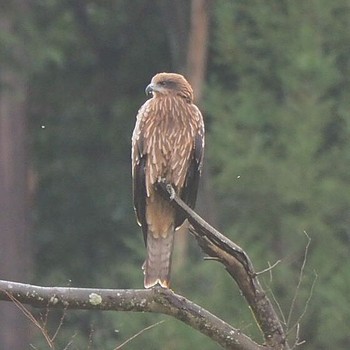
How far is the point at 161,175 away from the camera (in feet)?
26.4

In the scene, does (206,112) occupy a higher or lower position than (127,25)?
lower

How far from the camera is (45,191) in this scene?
2083 centimetres

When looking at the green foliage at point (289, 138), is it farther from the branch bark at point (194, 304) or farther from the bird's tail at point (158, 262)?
the branch bark at point (194, 304)

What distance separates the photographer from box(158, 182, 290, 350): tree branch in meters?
6.46

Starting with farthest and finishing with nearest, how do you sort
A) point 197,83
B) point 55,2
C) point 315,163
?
point 55,2
point 197,83
point 315,163

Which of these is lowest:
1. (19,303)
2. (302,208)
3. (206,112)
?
(19,303)

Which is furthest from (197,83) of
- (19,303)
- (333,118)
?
(19,303)

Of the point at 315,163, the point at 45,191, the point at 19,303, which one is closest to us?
the point at 19,303

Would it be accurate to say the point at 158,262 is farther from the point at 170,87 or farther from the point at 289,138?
the point at 289,138

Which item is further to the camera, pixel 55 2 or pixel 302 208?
pixel 55 2

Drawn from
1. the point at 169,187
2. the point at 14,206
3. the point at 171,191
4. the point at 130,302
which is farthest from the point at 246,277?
the point at 14,206

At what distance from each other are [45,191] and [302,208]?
4.84 m

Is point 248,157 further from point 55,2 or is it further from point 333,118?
point 55,2

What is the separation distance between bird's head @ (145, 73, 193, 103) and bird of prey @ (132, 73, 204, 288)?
1.16 feet
